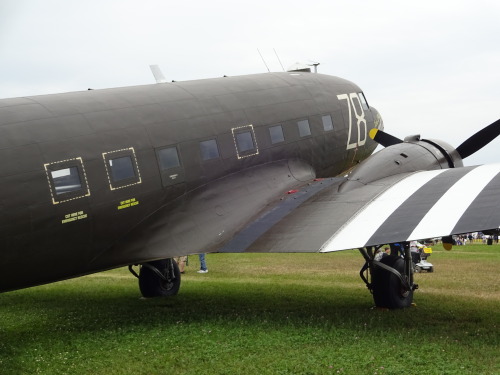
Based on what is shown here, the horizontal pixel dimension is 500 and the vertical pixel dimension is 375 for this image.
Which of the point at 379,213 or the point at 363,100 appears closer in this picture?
the point at 379,213

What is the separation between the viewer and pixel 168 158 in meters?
12.1

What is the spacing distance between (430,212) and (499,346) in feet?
7.83

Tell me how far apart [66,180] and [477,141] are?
10302mm

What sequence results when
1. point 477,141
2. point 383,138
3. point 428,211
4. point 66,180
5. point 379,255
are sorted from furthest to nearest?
point 379,255 → point 383,138 → point 477,141 → point 66,180 → point 428,211

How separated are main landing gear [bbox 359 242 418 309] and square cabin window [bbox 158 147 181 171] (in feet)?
13.9

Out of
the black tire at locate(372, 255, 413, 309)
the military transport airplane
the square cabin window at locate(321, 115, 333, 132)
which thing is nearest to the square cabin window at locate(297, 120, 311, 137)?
the military transport airplane

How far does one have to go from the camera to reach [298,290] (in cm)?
1580

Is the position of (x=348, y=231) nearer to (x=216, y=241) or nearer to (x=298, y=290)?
(x=216, y=241)

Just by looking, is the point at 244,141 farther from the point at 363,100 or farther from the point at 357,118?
the point at 363,100

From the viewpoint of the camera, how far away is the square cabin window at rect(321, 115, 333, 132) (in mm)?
15797

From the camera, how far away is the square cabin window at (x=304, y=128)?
1509 centimetres

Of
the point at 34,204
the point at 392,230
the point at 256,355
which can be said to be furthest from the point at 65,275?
the point at 392,230

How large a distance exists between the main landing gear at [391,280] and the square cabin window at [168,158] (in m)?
4.22

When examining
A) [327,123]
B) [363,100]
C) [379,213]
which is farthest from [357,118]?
[379,213]
